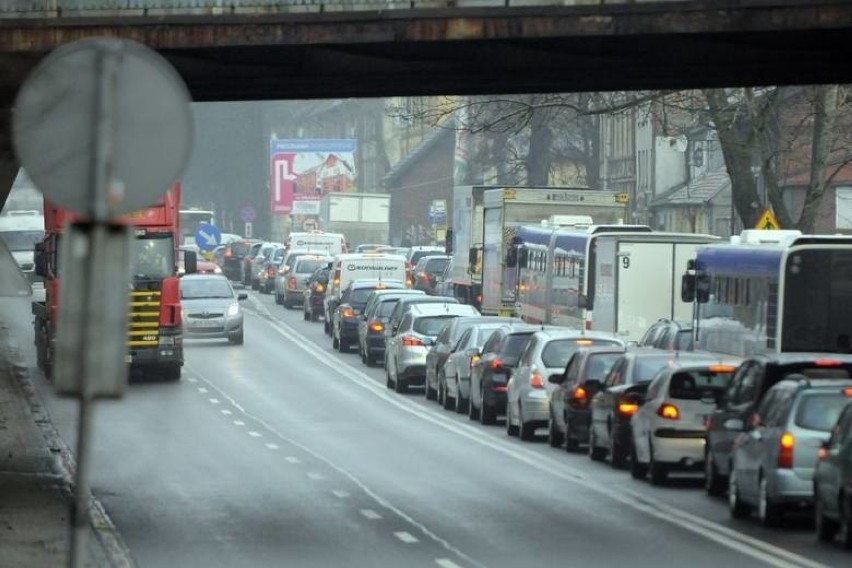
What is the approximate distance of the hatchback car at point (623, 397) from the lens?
25.6 meters

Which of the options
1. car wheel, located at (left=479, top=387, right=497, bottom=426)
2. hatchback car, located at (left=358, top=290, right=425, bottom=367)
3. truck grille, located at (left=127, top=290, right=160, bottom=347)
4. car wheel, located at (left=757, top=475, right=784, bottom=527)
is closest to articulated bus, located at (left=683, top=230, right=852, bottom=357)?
car wheel, located at (left=479, top=387, right=497, bottom=426)

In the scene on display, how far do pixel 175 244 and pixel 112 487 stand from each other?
16.9 meters

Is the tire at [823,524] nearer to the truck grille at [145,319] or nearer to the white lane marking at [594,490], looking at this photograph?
the white lane marking at [594,490]

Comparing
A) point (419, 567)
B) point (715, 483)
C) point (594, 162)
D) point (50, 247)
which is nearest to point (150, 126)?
point (419, 567)

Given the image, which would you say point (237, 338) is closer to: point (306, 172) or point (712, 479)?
point (712, 479)

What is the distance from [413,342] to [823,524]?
23.2 meters

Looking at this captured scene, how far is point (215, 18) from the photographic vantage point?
68.8 ft

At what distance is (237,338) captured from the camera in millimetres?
53031

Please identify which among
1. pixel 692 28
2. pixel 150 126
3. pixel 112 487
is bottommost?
pixel 112 487

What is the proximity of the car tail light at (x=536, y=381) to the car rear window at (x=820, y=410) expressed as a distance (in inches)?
452

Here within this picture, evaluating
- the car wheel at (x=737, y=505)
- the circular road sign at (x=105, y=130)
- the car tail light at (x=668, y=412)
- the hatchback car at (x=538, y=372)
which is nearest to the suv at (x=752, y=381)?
the car wheel at (x=737, y=505)

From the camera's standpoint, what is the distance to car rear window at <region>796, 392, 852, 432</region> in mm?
19188

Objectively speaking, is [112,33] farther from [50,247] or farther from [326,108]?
[326,108]

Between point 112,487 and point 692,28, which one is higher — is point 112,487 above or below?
below
